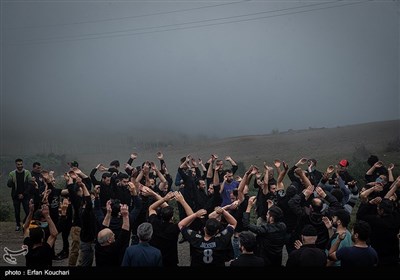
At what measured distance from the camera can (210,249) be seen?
5.41 metres

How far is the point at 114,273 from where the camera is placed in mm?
5293

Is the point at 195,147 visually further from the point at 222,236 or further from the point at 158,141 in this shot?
the point at 222,236

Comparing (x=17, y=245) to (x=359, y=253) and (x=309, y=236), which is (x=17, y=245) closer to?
(x=309, y=236)

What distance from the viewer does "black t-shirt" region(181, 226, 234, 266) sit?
539cm

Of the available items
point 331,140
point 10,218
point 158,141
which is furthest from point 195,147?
point 10,218

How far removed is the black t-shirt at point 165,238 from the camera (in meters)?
6.07

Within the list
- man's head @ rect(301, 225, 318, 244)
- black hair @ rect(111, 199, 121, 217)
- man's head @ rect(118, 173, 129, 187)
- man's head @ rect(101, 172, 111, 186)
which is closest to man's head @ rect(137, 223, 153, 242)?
black hair @ rect(111, 199, 121, 217)

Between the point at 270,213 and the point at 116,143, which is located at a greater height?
the point at 116,143

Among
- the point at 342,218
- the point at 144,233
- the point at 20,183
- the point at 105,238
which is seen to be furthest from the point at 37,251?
the point at 20,183

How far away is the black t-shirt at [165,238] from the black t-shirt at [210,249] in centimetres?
63

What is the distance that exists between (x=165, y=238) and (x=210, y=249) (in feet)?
3.05

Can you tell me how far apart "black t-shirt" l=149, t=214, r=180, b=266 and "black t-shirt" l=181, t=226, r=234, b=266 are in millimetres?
626

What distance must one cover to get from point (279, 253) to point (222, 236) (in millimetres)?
1231

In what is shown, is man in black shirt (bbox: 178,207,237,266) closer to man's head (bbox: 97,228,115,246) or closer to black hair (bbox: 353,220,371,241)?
man's head (bbox: 97,228,115,246)
